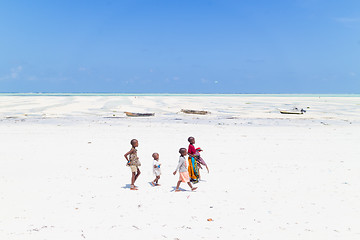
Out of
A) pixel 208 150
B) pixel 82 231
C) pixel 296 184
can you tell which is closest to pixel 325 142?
pixel 208 150

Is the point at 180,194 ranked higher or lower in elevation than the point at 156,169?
lower

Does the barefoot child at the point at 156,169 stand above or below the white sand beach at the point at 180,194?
above

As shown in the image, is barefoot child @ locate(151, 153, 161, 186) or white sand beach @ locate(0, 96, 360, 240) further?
barefoot child @ locate(151, 153, 161, 186)

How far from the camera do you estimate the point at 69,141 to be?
15.5m

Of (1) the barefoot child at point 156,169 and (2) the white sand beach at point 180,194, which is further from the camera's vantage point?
(1) the barefoot child at point 156,169

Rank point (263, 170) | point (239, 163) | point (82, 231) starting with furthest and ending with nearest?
point (239, 163)
point (263, 170)
point (82, 231)

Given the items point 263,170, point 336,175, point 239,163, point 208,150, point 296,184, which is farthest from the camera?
point 208,150

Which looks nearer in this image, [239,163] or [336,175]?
[336,175]

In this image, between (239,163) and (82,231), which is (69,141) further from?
(82,231)

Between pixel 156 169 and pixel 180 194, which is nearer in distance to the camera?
pixel 180 194

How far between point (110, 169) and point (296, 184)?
5505 millimetres

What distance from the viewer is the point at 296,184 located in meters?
8.59

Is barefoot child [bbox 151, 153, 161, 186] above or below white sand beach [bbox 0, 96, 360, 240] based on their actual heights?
above

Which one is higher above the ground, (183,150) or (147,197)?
(183,150)
